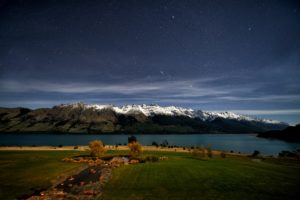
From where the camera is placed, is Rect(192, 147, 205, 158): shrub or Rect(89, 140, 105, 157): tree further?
Rect(192, 147, 205, 158): shrub

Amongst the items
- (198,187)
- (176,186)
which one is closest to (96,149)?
(176,186)

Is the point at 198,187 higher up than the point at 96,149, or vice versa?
the point at 96,149

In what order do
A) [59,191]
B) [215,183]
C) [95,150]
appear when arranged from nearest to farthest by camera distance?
[59,191], [215,183], [95,150]

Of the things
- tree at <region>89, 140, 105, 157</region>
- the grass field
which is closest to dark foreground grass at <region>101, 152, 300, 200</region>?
the grass field

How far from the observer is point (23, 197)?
1233 inches

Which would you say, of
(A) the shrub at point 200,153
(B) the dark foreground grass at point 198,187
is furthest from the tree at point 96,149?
(B) the dark foreground grass at point 198,187

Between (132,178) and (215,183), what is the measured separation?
1637 centimetres

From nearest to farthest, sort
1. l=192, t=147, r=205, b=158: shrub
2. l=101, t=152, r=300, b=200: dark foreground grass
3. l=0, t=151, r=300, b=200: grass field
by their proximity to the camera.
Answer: l=101, t=152, r=300, b=200: dark foreground grass, l=0, t=151, r=300, b=200: grass field, l=192, t=147, r=205, b=158: shrub

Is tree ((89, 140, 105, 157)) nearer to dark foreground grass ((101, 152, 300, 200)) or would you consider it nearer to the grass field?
the grass field

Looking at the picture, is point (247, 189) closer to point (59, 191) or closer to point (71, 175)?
point (59, 191)

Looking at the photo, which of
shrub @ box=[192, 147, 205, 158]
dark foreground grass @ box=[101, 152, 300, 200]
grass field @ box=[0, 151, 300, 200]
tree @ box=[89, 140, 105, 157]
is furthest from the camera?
shrub @ box=[192, 147, 205, 158]

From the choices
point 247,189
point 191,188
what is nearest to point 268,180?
point 247,189

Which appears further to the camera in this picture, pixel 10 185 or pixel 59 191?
pixel 10 185

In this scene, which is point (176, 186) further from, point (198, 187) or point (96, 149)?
point (96, 149)
